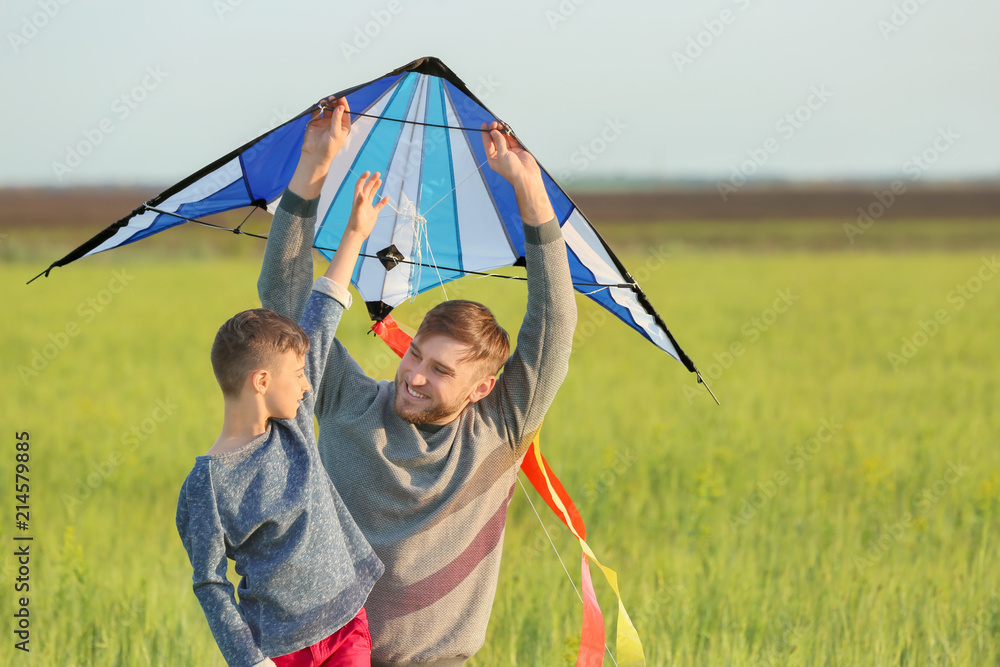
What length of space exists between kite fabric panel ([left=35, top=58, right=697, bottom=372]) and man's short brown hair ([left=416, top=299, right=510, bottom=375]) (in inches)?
15.5

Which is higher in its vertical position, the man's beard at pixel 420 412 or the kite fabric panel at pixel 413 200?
the kite fabric panel at pixel 413 200

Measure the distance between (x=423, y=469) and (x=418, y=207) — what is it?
93 centimetres

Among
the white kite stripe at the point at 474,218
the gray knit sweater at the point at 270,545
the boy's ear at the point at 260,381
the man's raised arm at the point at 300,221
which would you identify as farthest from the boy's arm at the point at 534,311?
the boy's ear at the point at 260,381

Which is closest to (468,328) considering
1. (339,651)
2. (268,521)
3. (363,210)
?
(363,210)

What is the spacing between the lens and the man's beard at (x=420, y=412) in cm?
228

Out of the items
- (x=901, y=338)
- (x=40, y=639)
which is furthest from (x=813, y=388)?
(x=40, y=639)

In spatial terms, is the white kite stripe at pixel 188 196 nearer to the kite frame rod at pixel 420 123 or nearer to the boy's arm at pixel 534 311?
the kite frame rod at pixel 420 123

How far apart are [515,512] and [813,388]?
15.2 feet

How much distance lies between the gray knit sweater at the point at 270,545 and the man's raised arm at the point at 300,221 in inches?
14.8

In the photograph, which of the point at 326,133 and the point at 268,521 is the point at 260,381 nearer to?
the point at 268,521

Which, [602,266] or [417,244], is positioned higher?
[417,244]

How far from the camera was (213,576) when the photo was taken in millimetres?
1767

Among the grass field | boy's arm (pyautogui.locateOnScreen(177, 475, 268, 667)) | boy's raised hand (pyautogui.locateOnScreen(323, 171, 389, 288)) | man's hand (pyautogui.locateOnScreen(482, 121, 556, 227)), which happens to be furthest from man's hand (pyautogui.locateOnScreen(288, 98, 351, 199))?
the grass field

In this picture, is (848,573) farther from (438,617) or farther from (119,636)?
(119,636)
